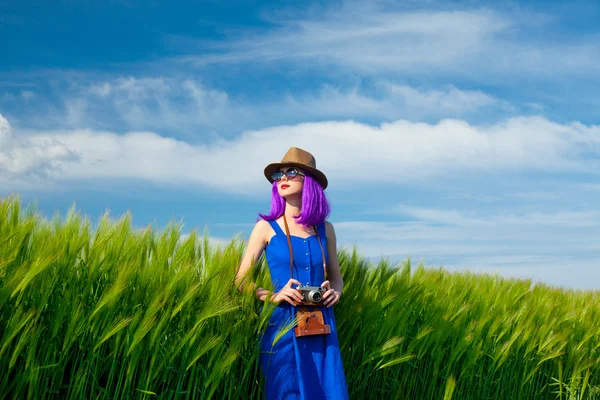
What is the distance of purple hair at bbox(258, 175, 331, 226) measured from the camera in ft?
10.5

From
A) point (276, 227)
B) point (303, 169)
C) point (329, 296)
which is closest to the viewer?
point (329, 296)

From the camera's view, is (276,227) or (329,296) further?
(276,227)

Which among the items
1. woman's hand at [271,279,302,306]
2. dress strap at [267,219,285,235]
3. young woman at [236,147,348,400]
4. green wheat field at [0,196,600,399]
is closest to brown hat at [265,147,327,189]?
young woman at [236,147,348,400]

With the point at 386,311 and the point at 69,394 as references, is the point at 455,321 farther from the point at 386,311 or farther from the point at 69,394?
the point at 69,394

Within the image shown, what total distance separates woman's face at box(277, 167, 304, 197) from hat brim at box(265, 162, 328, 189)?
3cm

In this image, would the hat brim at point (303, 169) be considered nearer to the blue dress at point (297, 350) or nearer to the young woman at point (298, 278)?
the young woman at point (298, 278)

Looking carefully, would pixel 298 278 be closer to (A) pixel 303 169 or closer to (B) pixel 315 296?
(B) pixel 315 296

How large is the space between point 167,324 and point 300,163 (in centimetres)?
107

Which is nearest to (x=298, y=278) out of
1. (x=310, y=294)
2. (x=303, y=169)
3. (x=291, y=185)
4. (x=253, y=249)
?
(x=310, y=294)

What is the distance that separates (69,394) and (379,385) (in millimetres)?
1933

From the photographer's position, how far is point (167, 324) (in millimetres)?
2730

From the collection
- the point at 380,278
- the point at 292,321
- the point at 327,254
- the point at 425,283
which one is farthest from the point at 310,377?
the point at 425,283

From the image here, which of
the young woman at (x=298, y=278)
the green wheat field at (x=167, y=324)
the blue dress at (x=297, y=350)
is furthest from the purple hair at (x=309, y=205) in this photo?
the green wheat field at (x=167, y=324)

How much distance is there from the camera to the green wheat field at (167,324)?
2.44 metres
